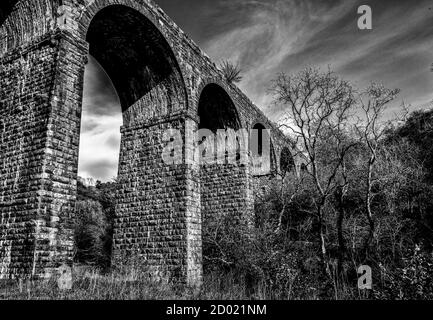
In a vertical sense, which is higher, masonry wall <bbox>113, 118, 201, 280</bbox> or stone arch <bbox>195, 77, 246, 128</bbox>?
stone arch <bbox>195, 77, 246, 128</bbox>

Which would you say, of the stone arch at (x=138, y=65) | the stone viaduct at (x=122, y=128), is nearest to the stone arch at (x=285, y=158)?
the stone viaduct at (x=122, y=128)

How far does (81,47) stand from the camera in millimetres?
6488

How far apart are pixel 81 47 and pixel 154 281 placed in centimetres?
548

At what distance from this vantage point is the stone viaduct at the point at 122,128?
5574mm

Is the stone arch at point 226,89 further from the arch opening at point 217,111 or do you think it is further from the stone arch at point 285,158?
the stone arch at point 285,158

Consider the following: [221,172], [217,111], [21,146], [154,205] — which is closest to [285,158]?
[221,172]

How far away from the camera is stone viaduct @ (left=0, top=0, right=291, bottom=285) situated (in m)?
5.57

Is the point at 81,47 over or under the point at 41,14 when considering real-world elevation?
under

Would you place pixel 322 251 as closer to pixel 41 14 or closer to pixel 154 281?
pixel 154 281

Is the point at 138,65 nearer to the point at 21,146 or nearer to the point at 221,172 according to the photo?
the point at 21,146

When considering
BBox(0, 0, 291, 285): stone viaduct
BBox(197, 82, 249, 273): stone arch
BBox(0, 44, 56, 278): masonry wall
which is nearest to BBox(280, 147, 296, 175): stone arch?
BBox(0, 0, 291, 285): stone viaduct

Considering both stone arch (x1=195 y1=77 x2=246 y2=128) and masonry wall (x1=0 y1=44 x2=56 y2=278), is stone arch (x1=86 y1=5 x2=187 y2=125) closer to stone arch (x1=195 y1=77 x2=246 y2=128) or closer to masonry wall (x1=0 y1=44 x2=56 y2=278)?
stone arch (x1=195 y1=77 x2=246 y2=128)

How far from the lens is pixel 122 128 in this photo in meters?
10.6
